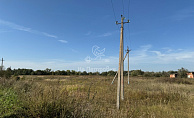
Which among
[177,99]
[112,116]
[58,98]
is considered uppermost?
[58,98]

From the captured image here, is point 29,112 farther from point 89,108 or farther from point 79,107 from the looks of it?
point 89,108

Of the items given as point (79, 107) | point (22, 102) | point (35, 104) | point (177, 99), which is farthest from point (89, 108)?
point (177, 99)

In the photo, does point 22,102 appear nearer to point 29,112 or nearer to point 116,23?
point 29,112

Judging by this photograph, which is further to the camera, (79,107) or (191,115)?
(191,115)

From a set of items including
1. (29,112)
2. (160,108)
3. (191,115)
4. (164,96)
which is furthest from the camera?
(164,96)

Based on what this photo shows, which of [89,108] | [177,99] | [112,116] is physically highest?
[89,108]

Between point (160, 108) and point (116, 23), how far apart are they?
221 inches

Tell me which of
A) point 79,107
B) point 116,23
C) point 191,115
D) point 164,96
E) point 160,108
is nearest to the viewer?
point 79,107

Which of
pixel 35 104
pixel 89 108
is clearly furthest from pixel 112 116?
pixel 35 104

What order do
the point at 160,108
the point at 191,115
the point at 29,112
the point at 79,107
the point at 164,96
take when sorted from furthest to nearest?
the point at 164,96, the point at 160,108, the point at 191,115, the point at 79,107, the point at 29,112

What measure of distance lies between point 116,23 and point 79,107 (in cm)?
624

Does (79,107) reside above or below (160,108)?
above

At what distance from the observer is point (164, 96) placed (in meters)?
8.55

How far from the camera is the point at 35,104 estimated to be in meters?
2.84
